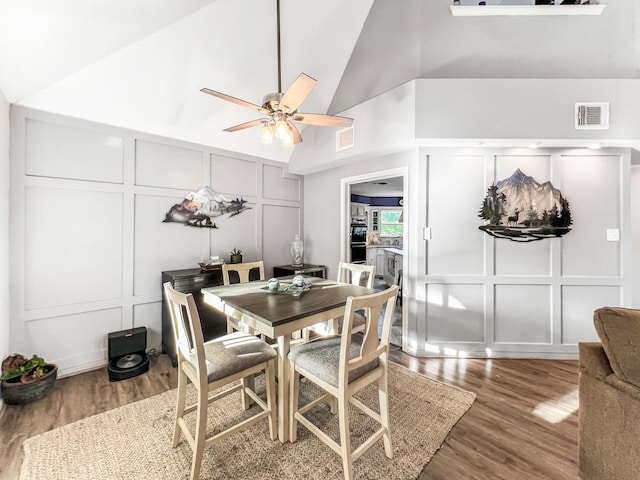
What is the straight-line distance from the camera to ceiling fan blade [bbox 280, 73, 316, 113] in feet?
5.31

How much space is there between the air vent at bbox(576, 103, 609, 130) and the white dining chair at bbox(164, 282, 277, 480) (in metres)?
3.44

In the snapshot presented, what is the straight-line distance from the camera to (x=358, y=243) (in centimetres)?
621

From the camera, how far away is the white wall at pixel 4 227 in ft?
6.73

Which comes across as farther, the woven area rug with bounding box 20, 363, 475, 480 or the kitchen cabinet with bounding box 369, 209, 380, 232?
the kitchen cabinet with bounding box 369, 209, 380, 232

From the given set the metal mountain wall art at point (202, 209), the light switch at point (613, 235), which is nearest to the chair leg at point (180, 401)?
the metal mountain wall art at point (202, 209)

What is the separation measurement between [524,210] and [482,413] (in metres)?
2.03

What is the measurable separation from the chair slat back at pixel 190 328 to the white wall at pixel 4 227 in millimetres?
1667

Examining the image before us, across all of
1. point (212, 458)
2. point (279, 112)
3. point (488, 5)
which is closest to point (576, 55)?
point (488, 5)

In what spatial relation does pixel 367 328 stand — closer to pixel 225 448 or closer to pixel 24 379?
pixel 225 448

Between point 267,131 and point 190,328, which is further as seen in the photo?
point 267,131

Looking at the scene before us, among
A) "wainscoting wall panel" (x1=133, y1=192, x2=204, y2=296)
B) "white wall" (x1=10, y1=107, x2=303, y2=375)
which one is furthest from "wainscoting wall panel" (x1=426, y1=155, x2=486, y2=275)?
"wainscoting wall panel" (x1=133, y1=192, x2=204, y2=296)

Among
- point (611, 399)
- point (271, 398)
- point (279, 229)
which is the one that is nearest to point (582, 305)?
point (611, 399)

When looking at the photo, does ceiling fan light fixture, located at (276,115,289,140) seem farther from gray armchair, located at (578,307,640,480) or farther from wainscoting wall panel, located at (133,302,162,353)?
wainscoting wall panel, located at (133,302,162,353)

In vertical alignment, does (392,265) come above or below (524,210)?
below
